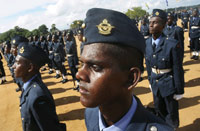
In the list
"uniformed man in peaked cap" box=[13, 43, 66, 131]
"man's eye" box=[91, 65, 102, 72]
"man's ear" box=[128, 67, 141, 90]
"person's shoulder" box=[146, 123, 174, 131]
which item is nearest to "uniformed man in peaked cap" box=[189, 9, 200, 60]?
"uniformed man in peaked cap" box=[13, 43, 66, 131]

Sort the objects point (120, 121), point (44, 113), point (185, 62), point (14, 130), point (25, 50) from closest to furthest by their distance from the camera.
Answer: point (120, 121) → point (44, 113) → point (25, 50) → point (14, 130) → point (185, 62)

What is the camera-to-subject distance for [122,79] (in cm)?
115

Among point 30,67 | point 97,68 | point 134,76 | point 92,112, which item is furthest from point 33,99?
point 134,76

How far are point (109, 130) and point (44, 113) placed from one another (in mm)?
1534

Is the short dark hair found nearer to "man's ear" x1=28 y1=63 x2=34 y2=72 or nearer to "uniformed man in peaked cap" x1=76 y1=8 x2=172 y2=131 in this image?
"uniformed man in peaked cap" x1=76 y1=8 x2=172 y2=131

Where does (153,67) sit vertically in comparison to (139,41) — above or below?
below

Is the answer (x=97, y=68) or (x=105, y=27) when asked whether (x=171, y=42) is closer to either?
(x=105, y=27)

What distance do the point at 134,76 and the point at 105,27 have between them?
43cm

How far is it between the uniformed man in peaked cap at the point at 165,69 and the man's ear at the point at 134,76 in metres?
2.34

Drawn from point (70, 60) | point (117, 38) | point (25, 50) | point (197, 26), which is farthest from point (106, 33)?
point (197, 26)

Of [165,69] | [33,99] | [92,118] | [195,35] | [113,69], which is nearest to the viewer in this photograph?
[113,69]

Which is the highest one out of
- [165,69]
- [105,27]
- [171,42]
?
[105,27]

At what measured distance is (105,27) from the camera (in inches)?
46.4

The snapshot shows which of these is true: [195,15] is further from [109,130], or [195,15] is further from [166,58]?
[109,130]
